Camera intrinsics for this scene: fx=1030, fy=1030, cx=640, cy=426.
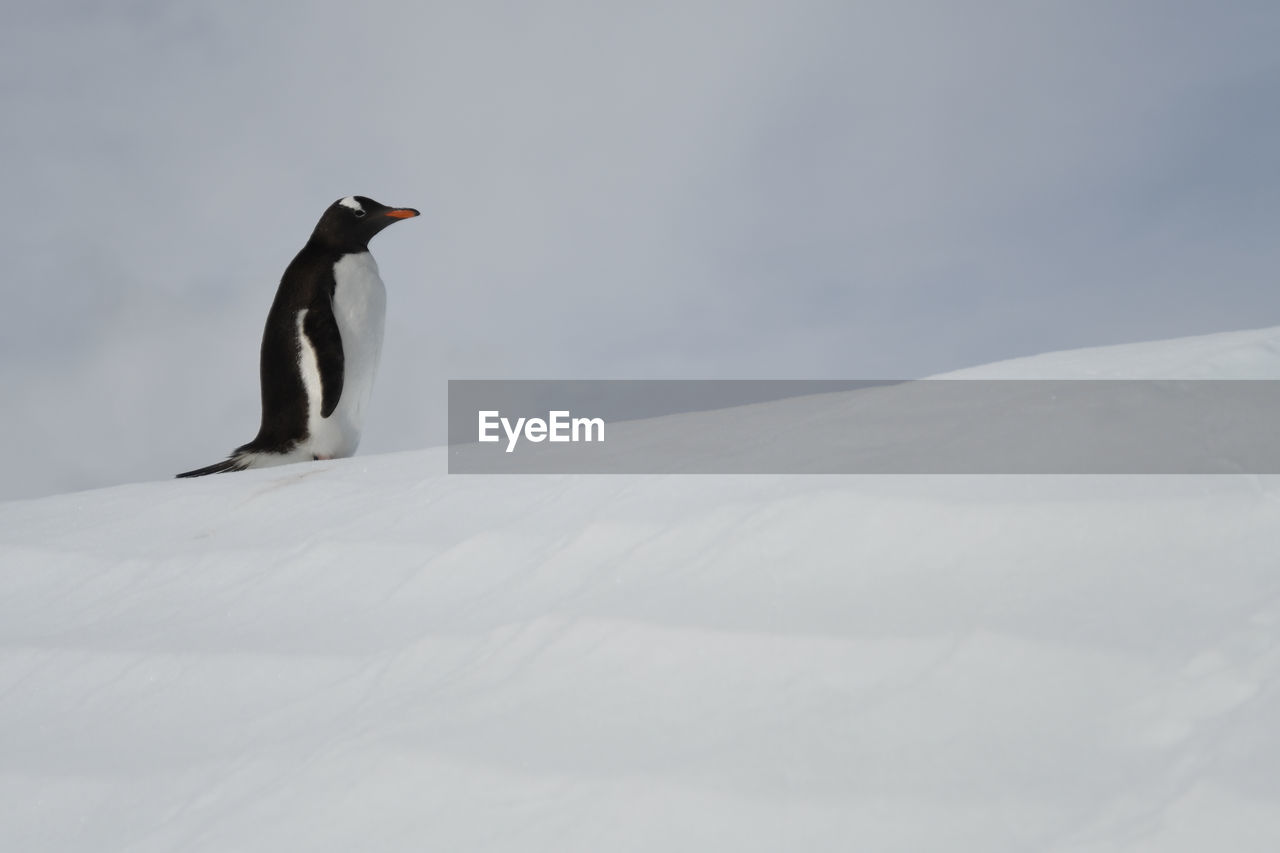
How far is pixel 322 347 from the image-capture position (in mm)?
3707

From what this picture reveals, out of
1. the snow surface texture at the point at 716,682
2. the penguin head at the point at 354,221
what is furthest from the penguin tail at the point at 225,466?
the snow surface texture at the point at 716,682

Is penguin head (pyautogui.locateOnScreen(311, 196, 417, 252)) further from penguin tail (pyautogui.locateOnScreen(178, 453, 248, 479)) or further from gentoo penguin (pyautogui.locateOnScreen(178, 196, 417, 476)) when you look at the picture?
penguin tail (pyautogui.locateOnScreen(178, 453, 248, 479))

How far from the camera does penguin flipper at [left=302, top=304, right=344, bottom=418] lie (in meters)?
3.70

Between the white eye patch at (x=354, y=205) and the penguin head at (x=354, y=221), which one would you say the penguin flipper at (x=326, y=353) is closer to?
the penguin head at (x=354, y=221)

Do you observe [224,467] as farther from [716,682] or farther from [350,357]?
[716,682]

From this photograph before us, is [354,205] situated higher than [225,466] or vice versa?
[354,205]

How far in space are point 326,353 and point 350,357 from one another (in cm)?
19

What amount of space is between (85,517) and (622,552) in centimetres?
157

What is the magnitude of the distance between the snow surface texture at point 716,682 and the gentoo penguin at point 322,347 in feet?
7.04

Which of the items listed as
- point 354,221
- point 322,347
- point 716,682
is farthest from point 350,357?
point 716,682

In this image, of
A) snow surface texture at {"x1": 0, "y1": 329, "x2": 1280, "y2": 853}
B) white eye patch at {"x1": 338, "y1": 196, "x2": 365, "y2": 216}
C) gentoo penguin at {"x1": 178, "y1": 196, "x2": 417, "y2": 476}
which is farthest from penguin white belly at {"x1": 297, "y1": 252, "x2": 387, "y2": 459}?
snow surface texture at {"x1": 0, "y1": 329, "x2": 1280, "y2": 853}

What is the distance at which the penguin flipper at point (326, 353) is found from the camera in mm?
3695

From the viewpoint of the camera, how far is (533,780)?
895 millimetres

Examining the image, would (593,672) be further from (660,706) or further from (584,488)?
(584,488)
